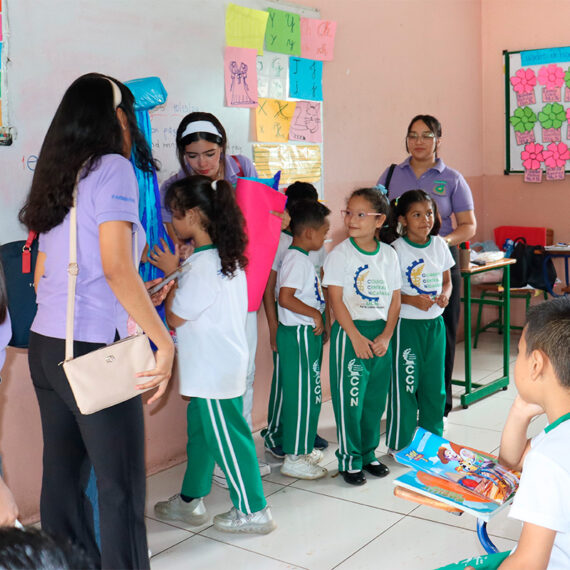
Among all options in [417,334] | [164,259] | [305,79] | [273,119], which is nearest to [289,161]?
[273,119]

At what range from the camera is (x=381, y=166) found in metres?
4.29

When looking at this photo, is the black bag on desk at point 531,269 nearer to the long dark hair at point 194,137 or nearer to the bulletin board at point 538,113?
the bulletin board at point 538,113

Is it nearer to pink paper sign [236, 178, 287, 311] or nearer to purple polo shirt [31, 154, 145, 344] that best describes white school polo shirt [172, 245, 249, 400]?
pink paper sign [236, 178, 287, 311]

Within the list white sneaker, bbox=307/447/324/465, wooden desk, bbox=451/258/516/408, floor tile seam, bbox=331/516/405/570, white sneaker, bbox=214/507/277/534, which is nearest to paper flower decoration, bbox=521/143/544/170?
wooden desk, bbox=451/258/516/408

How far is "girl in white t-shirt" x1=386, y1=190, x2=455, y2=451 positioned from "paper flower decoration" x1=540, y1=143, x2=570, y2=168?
262 cm

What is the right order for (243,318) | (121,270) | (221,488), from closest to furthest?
(121,270) < (243,318) < (221,488)

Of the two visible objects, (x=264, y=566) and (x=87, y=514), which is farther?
(x=264, y=566)

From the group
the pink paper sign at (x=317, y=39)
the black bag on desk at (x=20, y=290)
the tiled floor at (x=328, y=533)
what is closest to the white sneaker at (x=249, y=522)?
the tiled floor at (x=328, y=533)

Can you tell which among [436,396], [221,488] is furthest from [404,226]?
[221,488]

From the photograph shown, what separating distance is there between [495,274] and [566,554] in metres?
3.91

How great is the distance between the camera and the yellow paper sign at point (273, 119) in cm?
338

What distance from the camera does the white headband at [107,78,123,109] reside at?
5.65ft

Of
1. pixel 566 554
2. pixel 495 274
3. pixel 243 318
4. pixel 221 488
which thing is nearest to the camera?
pixel 566 554

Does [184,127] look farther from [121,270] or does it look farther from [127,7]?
[121,270]
